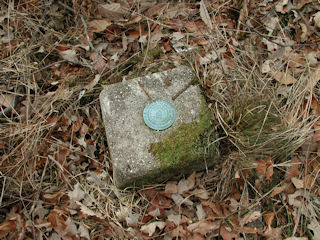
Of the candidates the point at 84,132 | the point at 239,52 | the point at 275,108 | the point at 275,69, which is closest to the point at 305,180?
the point at 275,108

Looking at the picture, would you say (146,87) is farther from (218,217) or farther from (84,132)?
(218,217)

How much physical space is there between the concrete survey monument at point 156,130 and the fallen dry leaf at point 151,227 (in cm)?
35

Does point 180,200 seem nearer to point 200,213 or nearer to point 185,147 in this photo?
point 200,213

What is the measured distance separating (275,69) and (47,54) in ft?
7.57

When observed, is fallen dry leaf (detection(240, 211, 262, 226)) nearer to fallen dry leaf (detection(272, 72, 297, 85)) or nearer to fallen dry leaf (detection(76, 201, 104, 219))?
fallen dry leaf (detection(76, 201, 104, 219))

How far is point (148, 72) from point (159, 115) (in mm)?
726

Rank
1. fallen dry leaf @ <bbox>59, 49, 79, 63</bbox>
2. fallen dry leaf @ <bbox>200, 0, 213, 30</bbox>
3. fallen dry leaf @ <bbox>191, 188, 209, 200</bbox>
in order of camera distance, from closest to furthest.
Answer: fallen dry leaf @ <bbox>191, 188, 209, 200</bbox> < fallen dry leaf @ <bbox>59, 49, 79, 63</bbox> < fallen dry leaf @ <bbox>200, 0, 213, 30</bbox>

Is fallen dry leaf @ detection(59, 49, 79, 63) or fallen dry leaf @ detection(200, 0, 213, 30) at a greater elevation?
fallen dry leaf @ detection(200, 0, 213, 30)

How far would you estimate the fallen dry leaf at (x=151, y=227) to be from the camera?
237 cm

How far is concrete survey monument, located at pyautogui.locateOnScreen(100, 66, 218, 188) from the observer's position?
241 centimetres

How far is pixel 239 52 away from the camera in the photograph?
306 centimetres

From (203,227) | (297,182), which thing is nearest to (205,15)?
(297,182)

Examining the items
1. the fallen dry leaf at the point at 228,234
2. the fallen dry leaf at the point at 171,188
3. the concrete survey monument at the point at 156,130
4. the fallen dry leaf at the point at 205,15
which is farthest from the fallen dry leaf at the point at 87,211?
the fallen dry leaf at the point at 205,15

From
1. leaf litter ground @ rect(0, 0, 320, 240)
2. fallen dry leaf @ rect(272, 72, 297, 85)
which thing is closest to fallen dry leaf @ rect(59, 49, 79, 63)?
leaf litter ground @ rect(0, 0, 320, 240)
